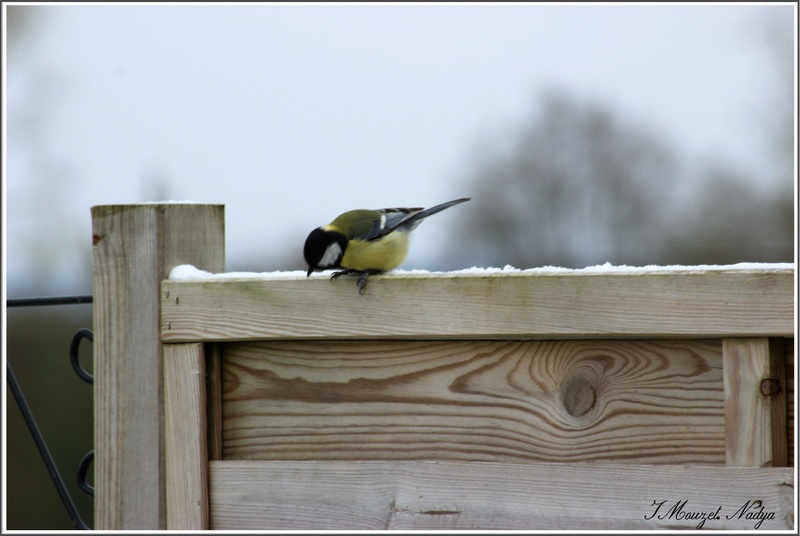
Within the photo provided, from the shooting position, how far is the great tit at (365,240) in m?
2.85

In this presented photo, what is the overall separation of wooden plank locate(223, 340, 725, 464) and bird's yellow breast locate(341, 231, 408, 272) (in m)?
1.11

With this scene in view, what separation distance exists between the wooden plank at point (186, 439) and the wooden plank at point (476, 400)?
6 cm

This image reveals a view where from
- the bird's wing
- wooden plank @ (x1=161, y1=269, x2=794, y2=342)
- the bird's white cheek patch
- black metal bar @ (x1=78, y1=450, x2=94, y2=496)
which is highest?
the bird's wing

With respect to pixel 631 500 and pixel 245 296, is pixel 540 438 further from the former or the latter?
pixel 245 296

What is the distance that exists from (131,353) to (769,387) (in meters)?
1.21

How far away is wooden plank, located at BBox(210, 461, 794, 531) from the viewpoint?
138 cm

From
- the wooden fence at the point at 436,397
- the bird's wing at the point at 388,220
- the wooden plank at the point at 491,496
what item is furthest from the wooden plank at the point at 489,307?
the bird's wing at the point at 388,220

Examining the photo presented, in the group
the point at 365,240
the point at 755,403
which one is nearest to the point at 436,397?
the point at 755,403

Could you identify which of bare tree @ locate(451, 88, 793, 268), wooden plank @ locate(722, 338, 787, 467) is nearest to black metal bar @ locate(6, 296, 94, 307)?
wooden plank @ locate(722, 338, 787, 467)

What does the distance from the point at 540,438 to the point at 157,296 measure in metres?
0.82

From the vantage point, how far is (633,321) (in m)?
1.43

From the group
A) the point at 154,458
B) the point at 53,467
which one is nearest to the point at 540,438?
the point at 154,458

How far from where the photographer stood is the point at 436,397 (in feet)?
5.01

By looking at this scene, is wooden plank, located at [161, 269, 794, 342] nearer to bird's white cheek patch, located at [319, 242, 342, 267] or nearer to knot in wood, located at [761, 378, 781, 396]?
knot in wood, located at [761, 378, 781, 396]
